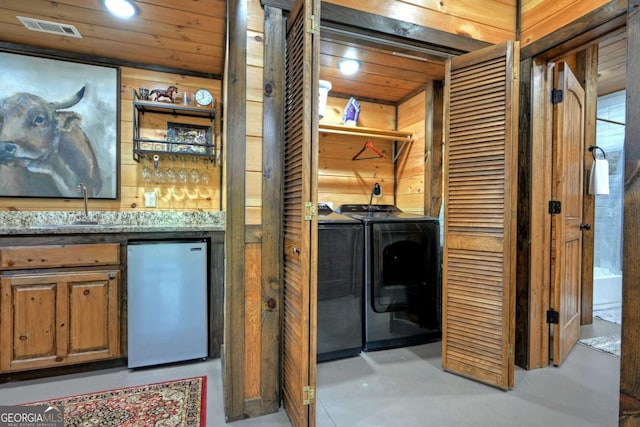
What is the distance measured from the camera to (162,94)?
8.43 ft

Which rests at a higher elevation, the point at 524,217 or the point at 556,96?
the point at 556,96

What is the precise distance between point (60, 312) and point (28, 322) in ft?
0.56

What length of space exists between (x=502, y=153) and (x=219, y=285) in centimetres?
209

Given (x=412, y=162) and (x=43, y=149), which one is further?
(x=412, y=162)

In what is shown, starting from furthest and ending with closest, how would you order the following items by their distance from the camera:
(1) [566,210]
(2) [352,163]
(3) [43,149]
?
(2) [352,163]
(3) [43,149]
(1) [566,210]

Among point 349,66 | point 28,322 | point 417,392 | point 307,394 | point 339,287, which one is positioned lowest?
point 417,392

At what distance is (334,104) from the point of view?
3168 mm

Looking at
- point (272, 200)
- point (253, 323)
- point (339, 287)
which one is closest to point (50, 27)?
point (272, 200)

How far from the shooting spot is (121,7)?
6.24 feet

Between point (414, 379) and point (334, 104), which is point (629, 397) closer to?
point (414, 379)

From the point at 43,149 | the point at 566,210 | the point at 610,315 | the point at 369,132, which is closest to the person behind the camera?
the point at 566,210

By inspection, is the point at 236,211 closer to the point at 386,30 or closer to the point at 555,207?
the point at 386,30

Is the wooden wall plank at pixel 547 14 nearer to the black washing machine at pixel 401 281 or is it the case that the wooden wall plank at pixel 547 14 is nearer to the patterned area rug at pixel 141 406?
the black washing machine at pixel 401 281

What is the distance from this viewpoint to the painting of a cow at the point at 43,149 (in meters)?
2.33
